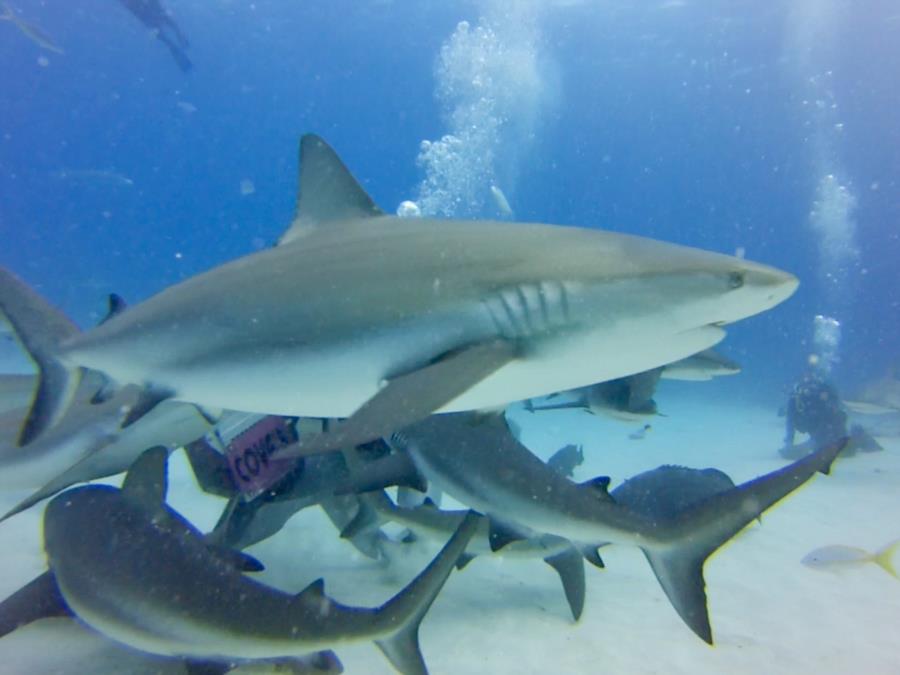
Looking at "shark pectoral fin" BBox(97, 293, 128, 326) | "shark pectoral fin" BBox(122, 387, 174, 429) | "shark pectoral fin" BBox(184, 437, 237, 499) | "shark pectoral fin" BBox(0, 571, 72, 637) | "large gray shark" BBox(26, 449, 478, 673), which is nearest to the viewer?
"large gray shark" BBox(26, 449, 478, 673)

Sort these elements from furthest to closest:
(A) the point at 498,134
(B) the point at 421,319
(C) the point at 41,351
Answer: (A) the point at 498,134
(C) the point at 41,351
(B) the point at 421,319

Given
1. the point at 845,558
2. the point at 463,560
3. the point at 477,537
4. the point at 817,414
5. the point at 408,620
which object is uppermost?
the point at 408,620

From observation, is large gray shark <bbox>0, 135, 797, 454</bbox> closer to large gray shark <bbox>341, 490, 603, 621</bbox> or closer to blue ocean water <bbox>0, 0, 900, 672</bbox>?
large gray shark <bbox>341, 490, 603, 621</bbox>

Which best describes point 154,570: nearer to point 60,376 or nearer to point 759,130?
point 60,376

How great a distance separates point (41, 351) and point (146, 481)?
3.06 ft

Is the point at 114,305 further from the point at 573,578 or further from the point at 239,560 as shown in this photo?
the point at 573,578

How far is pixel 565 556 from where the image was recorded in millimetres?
3588

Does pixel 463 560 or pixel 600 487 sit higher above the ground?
pixel 600 487

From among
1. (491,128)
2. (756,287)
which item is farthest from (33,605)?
(491,128)

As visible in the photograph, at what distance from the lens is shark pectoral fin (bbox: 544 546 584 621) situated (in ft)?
11.7

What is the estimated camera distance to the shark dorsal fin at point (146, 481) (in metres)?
2.86

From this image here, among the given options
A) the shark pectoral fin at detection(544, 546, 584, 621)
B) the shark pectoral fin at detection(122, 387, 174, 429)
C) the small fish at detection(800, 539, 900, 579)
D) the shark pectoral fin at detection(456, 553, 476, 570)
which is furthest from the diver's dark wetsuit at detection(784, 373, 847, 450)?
the shark pectoral fin at detection(122, 387, 174, 429)

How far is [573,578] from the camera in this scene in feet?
11.7

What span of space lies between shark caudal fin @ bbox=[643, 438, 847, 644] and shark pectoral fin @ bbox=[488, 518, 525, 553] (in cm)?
76
